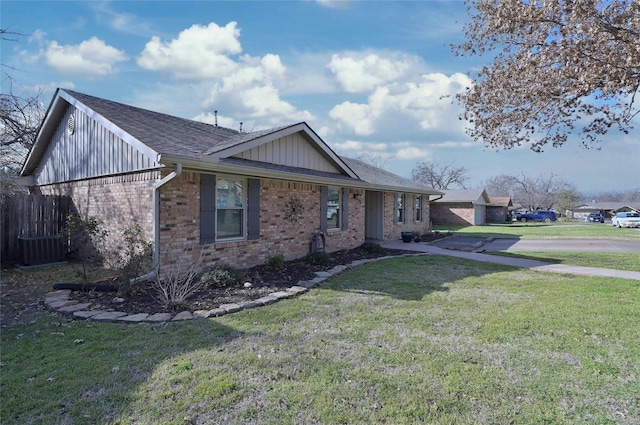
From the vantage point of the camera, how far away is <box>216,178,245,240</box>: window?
8023 millimetres

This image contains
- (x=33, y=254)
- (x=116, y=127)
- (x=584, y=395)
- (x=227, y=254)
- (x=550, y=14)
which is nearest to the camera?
(x=584, y=395)

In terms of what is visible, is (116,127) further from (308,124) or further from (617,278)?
(617,278)

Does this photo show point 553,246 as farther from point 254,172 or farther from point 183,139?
point 183,139

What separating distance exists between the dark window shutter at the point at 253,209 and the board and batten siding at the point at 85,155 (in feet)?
7.45

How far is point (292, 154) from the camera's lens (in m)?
10.2

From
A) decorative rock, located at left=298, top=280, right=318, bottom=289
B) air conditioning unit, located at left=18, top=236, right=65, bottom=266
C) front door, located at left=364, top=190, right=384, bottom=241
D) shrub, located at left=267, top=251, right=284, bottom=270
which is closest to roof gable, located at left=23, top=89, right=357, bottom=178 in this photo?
shrub, located at left=267, top=251, right=284, bottom=270

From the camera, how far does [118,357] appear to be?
376 cm

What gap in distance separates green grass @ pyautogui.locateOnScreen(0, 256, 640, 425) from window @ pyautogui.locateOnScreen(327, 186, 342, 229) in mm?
5786

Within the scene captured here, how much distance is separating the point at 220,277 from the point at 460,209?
30.0 meters

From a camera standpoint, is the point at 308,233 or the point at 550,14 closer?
the point at 550,14

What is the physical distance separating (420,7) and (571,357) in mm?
8630

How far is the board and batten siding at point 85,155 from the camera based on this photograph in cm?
772

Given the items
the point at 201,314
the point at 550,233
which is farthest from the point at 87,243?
the point at 550,233

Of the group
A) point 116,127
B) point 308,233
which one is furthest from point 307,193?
point 116,127
